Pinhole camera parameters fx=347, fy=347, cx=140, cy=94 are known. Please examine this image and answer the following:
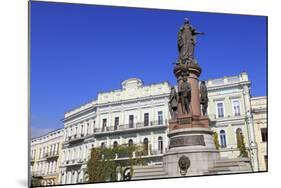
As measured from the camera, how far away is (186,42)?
704 cm

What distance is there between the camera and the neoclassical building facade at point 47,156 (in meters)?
5.69

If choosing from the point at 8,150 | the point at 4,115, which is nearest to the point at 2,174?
the point at 8,150

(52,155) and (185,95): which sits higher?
(185,95)

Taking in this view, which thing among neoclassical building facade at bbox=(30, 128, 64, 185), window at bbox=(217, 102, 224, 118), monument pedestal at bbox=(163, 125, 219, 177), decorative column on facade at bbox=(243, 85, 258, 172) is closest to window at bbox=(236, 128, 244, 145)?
decorative column on facade at bbox=(243, 85, 258, 172)

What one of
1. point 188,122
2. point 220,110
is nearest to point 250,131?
point 220,110

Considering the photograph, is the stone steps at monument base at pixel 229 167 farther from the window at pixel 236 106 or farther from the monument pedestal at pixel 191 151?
the window at pixel 236 106

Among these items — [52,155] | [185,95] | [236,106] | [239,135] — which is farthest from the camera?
[236,106]

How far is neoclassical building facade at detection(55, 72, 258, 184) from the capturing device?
7.77 meters

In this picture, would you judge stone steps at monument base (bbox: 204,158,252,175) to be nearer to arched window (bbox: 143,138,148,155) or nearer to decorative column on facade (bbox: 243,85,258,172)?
decorative column on facade (bbox: 243,85,258,172)

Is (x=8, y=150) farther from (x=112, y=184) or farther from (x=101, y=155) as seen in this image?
(x=101, y=155)

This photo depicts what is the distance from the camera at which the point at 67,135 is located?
7.32 m

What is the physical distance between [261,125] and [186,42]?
235cm

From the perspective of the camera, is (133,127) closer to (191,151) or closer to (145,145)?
(145,145)

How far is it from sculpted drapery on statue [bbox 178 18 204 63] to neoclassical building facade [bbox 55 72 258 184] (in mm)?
1434
